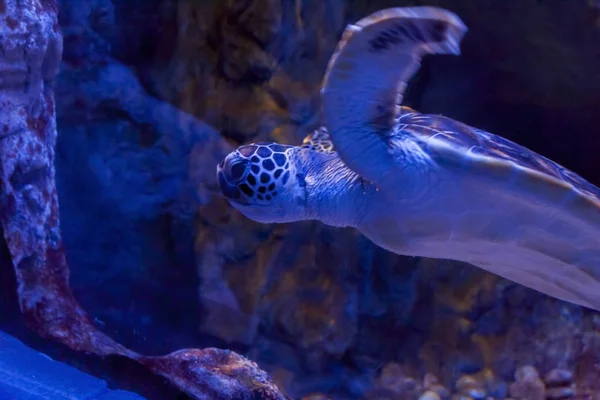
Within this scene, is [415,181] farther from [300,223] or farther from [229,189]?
[300,223]

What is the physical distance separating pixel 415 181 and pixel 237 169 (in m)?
0.65

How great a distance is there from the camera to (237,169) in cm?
180

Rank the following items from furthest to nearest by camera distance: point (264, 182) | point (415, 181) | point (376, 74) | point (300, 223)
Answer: point (300, 223), point (264, 182), point (415, 181), point (376, 74)

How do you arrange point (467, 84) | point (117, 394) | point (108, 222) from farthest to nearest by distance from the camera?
point (467, 84) < point (108, 222) < point (117, 394)

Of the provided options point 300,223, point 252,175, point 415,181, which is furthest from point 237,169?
point 300,223

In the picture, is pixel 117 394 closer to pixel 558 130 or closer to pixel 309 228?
pixel 309 228

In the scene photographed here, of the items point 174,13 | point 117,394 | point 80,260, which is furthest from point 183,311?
point 174,13

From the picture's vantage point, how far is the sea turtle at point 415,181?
1.30 m

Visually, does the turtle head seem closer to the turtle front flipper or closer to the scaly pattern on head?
the scaly pattern on head

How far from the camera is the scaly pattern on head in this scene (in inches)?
70.8

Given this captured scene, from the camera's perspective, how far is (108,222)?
2291mm

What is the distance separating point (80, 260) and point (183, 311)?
56cm

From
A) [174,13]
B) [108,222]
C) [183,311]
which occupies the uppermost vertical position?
[174,13]

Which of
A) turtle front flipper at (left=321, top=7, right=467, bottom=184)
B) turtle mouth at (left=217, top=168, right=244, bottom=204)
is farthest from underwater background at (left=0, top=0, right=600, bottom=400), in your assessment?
turtle front flipper at (left=321, top=7, right=467, bottom=184)
